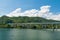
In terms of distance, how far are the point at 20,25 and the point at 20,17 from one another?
75.1ft

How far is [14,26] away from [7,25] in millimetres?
2481

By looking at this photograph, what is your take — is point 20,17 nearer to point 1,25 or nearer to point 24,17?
point 24,17

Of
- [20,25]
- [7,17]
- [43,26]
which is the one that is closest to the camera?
[43,26]

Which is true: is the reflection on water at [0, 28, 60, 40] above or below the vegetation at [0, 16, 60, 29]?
below

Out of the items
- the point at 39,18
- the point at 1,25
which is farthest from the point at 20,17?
the point at 1,25

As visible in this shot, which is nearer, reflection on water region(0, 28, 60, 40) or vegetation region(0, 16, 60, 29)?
reflection on water region(0, 28, 60, 40)

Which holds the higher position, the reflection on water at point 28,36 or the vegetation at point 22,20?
the vegetation at point 22,20

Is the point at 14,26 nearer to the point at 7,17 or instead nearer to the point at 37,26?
the point at 37,26

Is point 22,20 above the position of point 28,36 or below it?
above

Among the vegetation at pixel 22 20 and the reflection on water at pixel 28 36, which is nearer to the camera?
the reflection on water at pixel 28 36

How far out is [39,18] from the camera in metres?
87.9

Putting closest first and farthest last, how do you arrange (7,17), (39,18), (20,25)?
(20,25) < (39,18) < (7,17)

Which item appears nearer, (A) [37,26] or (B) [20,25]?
(A) [37,26]

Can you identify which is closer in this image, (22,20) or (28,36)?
(28,36)
